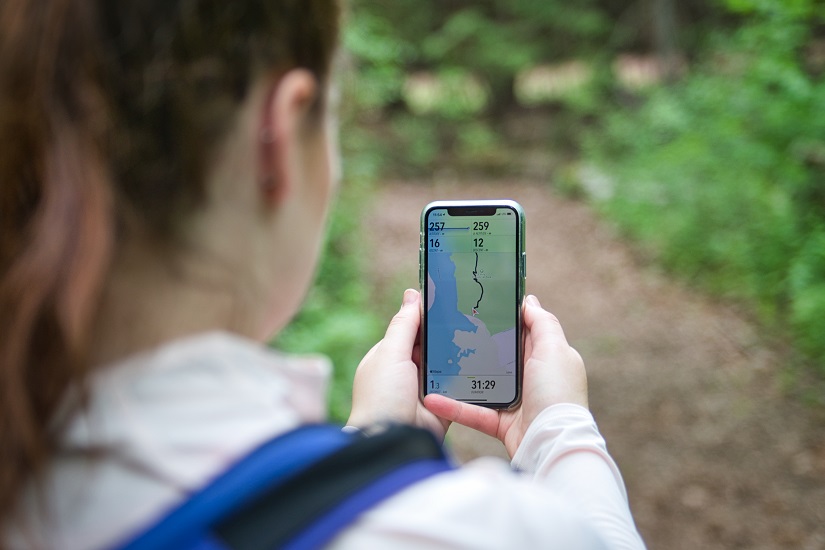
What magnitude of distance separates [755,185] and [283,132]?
5.95 meters

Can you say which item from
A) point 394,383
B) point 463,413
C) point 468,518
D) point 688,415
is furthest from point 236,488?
point 688,415

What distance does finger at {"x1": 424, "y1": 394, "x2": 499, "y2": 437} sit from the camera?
4.60ft

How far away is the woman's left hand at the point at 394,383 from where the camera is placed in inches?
50.7

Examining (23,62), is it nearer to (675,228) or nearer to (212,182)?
(212,182)

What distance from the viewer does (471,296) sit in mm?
1481


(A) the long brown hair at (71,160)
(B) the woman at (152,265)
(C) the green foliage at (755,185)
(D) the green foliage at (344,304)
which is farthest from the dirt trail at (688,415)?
(A) the long brown hair at (71,160)

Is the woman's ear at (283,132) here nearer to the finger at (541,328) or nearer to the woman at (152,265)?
the woman at (152,265)

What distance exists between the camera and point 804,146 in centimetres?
484

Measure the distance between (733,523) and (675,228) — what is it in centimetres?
399

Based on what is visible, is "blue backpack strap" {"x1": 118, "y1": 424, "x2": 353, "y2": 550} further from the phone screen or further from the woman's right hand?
the phone screen

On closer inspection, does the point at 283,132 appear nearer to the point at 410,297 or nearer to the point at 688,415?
the point at 410,297

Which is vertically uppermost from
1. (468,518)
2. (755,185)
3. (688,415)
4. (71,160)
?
(71,160)

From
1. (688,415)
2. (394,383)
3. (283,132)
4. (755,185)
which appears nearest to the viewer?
(283,132)

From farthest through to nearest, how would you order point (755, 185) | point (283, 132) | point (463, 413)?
point (755, 185)
point (463, 413)
point (283, 132)
